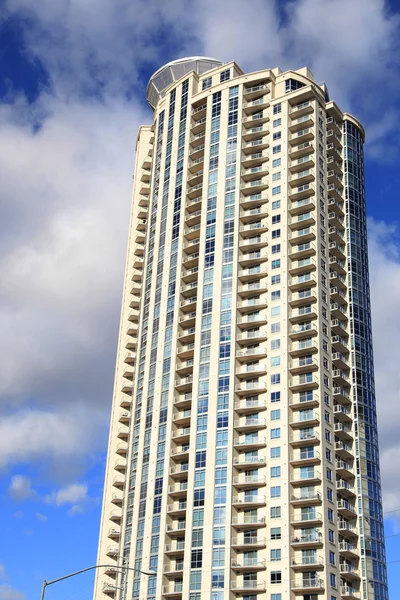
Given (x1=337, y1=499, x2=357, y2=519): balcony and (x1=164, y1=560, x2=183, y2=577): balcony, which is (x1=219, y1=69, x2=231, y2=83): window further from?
(x1=164, y1=560, x2=183, y2=577): balcony

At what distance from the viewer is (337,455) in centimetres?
10862

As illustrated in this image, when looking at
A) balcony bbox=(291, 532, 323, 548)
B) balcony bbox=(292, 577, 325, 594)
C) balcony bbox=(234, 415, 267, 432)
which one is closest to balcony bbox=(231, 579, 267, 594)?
balcony bbox=(292, 577, 325, 594)

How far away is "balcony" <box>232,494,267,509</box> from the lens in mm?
102000

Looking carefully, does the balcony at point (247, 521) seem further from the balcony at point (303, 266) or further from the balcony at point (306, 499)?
the balcony at point (303, 266)

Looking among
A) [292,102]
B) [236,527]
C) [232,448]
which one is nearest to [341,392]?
[232,448]

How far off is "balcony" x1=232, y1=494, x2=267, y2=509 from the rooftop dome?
8573 cm

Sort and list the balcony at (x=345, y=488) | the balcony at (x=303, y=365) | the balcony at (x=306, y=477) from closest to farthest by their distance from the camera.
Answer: the balcony at (x=306, y=477) → the balcony at (x=345, y=488) → the balcony at (x=303, y=365)

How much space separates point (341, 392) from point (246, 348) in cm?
1634

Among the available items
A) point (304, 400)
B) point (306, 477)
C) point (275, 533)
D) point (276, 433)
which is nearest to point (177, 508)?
point (275, 533)

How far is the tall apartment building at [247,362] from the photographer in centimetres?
10075

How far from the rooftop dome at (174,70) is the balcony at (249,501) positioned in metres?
85.7

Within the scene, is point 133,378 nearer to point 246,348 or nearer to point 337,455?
point 246,348

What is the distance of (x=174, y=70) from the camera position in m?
150

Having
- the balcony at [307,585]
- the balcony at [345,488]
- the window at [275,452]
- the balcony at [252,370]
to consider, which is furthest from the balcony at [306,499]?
the balcony at [252,370]
